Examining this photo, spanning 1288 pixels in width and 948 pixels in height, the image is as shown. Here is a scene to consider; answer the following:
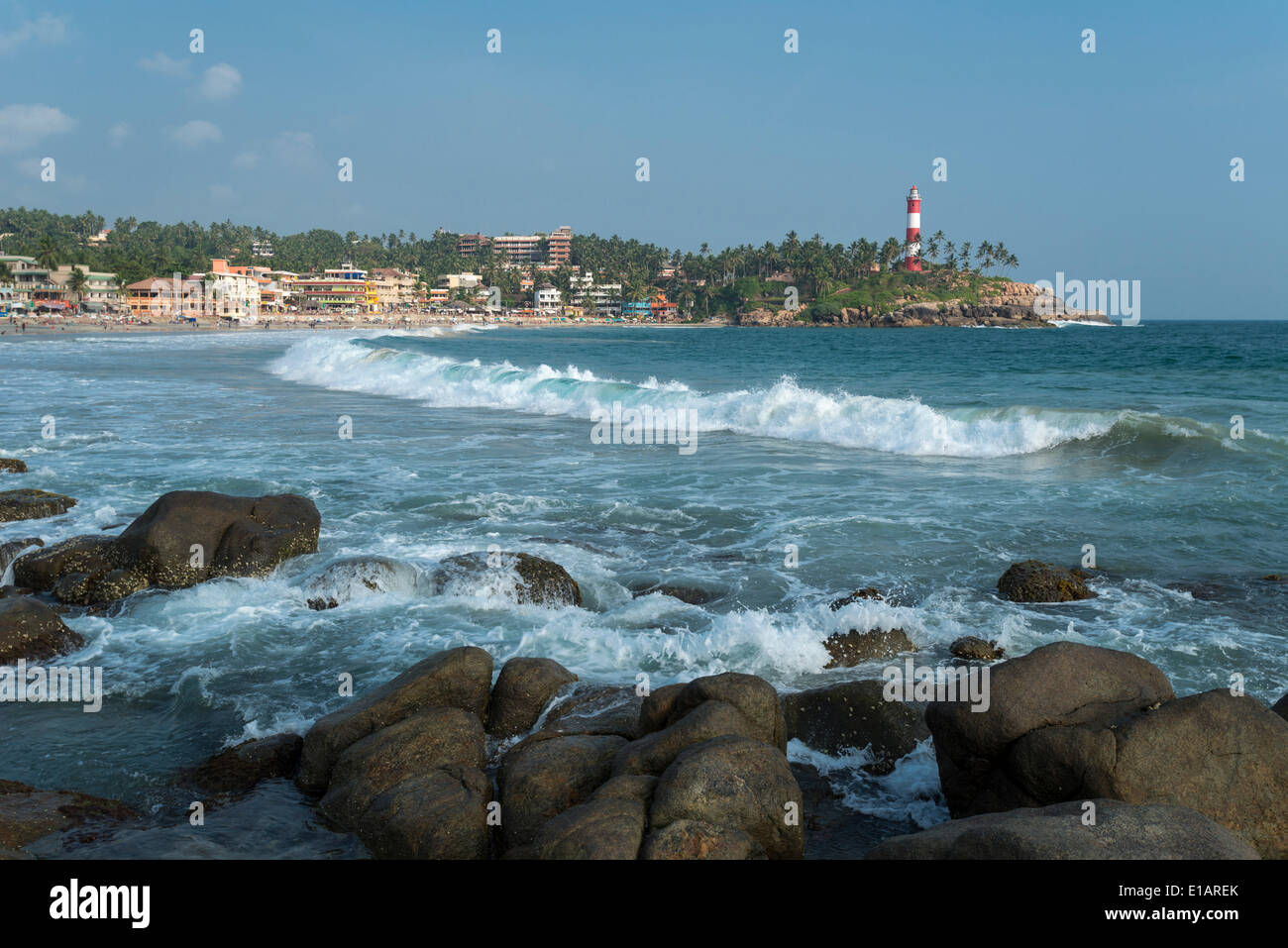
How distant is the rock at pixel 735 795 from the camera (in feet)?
17.6

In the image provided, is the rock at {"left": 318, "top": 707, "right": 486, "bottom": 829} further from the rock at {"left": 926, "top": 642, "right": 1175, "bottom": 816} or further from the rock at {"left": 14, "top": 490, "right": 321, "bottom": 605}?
the rock at {"left": 14, "top": 490, "right": 321, "bottom": 605}

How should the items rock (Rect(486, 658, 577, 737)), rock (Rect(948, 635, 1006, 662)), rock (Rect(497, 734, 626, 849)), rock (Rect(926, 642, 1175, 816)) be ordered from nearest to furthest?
rock (Rect(497, 734, 626, 849)), rock (Rect(926, 642, 1175, 816)), rock (Rect(486, 658, 577, 737)), rock (Rect(948, 635, 1006, 662))

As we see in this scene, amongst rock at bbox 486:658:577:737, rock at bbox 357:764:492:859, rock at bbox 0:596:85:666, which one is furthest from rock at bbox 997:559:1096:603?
rock at bbox 0:596:85:666

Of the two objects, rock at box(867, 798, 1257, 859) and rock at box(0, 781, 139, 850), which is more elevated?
rock at box(867, 798, 1257, 859)

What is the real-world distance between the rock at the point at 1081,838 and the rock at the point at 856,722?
2.33m

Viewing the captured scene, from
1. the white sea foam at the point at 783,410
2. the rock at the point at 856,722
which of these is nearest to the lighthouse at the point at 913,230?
the white sea foam at the point at 783,410

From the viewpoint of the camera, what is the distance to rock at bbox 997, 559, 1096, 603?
36.1 feet

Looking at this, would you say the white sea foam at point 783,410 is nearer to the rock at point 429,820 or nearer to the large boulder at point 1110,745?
the large boulder at point 1110,745

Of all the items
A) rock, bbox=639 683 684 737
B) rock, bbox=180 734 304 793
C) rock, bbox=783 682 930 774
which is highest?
rock, bbox=639 683 684 737

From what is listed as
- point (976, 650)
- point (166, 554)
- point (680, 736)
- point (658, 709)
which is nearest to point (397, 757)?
point (658, 709)

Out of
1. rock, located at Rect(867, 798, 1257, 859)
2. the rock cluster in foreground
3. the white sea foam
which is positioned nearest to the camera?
rock, located at Rect(867, 798, 1257, 859)

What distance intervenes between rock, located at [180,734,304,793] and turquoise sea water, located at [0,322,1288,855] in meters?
0.25

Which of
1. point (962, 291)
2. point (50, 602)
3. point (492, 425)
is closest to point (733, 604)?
point (50, 602)
